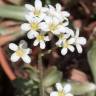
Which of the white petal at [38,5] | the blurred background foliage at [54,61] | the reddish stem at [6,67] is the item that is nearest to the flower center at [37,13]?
→ the white petal at [38,5]

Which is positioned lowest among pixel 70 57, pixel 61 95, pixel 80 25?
pixel 61 95

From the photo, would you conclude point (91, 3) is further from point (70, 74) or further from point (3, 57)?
point (3, 57)

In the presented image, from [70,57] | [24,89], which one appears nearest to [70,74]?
Answer: [70,57]

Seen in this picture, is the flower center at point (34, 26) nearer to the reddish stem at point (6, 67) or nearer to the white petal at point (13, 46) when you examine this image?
the white petal at point (13, 46)

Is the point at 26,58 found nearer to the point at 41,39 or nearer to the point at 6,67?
the point at 41,39

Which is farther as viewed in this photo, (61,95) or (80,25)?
(80,25)

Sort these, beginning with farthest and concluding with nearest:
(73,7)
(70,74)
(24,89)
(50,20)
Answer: (73,7) < (70,74) < (24,89) < (50,20)

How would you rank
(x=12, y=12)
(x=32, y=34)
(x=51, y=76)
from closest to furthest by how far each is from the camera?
1. (x=32, y=34)
2. (x=51, y=76)
3. (x=12, y=12)

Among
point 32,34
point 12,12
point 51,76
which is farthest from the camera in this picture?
point 12,12

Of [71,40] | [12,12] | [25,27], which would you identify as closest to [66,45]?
[71,40]
